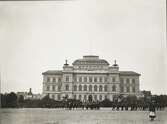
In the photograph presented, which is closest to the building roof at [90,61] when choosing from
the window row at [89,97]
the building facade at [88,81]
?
the building facade at [88,81]

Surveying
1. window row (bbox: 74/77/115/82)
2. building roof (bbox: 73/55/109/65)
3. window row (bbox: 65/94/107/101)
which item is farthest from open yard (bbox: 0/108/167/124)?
building roof (bbox: 73/55/109/65)

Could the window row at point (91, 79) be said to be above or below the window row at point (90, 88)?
above

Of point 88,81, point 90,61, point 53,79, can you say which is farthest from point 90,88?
point 53,79

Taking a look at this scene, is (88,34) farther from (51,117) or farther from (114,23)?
(51,117)

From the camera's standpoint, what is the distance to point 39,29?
360 centimetres

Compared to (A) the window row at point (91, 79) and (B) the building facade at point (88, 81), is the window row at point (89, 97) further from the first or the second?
(A) the window row at point (91, 79)

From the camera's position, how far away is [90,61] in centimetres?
347

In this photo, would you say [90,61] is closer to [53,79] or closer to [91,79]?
[91,79]

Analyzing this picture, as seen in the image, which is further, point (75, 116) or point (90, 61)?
point (90, 61)

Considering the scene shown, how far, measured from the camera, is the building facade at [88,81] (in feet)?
11.2

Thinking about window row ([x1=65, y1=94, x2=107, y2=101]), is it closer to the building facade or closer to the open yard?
the building facade

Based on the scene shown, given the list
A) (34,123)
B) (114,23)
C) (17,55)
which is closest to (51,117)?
(34,123)

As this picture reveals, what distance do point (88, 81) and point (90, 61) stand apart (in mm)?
208

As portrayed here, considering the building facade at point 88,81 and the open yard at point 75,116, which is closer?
the open yard at point 75,116
